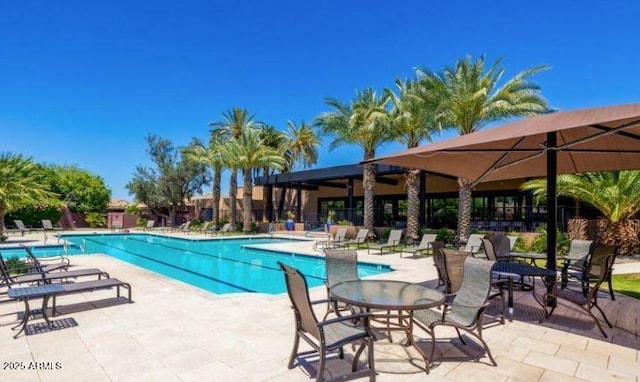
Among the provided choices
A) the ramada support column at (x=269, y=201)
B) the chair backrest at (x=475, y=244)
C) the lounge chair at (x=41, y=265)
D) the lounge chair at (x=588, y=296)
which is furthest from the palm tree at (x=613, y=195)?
the ramada support column at (x=269, y=201)

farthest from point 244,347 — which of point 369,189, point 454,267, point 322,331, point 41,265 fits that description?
point 369,189

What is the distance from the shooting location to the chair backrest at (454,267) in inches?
180

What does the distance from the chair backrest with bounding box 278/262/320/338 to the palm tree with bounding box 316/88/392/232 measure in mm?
13741

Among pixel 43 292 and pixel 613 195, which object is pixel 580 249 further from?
pixel 43 292

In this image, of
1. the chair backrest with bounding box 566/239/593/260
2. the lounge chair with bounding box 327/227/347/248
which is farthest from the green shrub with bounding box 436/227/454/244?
the chair backrest with bounding box 566/239/593/260

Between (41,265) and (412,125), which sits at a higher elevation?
(412,125)

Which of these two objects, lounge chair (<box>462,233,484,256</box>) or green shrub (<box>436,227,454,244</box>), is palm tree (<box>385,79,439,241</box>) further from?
lounge chair (<box>462,233,484,256</box>)

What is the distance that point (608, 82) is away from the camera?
70.2ft

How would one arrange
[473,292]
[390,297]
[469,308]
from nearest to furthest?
[390,297]
[469,308]
[473,292]

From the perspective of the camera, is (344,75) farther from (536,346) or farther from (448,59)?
(536,346)

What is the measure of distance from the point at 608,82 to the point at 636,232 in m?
13.5

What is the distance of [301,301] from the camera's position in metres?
3.05

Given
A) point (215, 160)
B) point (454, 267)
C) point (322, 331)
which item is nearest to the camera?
point (322, 331)

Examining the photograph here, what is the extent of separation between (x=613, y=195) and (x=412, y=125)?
753 centimetres
